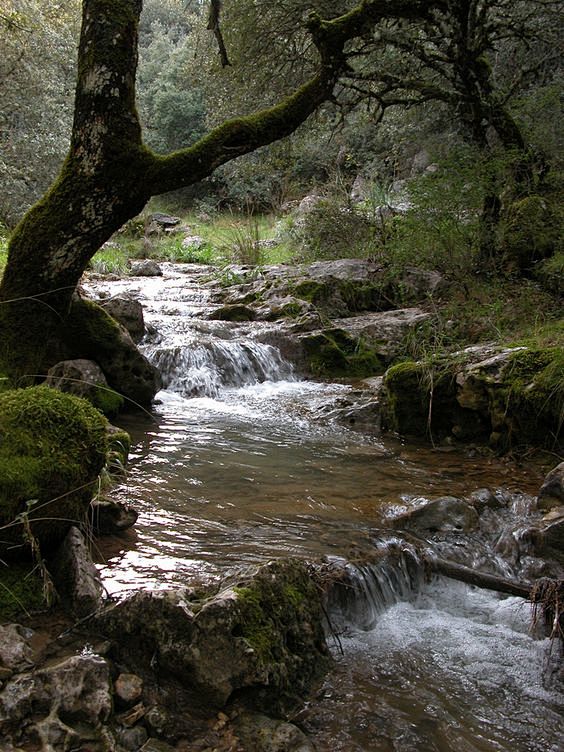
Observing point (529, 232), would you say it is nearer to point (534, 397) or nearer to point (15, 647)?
point (534, 397)

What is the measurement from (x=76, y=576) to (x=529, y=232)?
7500mm

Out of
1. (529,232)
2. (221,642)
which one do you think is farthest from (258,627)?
(529,232)

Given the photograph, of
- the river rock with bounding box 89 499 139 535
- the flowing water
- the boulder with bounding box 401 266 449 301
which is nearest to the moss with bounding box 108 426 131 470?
the flowing water

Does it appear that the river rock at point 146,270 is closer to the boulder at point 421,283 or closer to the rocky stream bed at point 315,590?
the boulder at point 421,283

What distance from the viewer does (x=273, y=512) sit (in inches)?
150

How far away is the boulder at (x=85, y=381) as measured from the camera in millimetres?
5211

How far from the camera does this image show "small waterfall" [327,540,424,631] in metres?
2.94

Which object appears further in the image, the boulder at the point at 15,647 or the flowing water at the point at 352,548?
the flowing water at the point at 352,548

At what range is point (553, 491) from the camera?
3986 millimetres

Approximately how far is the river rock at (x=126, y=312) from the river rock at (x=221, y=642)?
5588 mm

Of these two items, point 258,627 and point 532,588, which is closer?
point 258,627

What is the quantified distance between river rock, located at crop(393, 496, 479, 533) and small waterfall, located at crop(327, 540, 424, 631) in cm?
30

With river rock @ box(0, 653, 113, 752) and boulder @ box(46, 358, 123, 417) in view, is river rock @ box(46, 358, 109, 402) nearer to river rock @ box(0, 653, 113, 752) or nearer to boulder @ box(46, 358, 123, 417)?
boulder @ box(46, 358, 123, 417)

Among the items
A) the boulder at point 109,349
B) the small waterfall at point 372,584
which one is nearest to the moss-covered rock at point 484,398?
the small waterfall at point 372,584
